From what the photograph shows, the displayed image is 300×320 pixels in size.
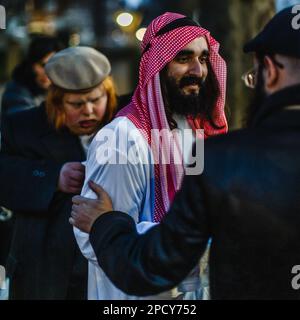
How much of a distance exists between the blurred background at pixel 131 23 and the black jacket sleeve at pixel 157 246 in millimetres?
1605

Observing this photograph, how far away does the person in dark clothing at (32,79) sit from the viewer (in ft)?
21.2

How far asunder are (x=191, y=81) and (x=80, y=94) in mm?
1073

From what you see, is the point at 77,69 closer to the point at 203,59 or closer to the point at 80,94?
the point at 80,94

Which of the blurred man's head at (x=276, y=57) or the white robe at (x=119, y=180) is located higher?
the blurred man's head at (x=276, y=57)

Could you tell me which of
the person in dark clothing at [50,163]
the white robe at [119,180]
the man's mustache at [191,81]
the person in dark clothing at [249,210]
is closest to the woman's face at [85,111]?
the person in dark clothing at [50,163]

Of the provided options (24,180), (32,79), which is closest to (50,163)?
(24,180)

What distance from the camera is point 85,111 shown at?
14.8ft

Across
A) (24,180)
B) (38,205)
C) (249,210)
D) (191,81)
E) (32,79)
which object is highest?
(32,79)

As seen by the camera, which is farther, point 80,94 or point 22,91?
point 22,91

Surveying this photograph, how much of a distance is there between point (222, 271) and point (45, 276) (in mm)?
1917

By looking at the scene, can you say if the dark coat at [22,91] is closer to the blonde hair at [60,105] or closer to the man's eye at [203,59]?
the blonde hair at [60,105]
